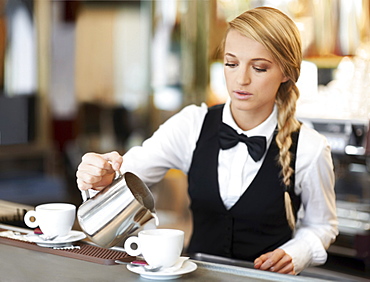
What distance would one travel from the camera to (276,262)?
1589 millimetres

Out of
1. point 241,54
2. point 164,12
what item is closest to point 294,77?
point 241,54

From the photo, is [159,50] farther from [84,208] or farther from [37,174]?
[84,208]

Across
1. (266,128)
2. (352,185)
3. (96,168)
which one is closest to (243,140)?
(266,128)

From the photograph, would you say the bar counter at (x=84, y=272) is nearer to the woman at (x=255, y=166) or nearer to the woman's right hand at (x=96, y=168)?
the woman's right hand at (x=96, y=168)

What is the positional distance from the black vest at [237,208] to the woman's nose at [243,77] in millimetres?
279

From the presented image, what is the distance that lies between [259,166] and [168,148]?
0.28 metres

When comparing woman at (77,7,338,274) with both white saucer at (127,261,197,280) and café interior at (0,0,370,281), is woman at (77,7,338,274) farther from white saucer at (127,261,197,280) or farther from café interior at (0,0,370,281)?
café interior at (0,0,370,281)

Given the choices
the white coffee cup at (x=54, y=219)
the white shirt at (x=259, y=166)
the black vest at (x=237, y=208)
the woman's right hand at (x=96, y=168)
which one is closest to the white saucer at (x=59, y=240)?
the white coffee cup at (x=54, y=219)

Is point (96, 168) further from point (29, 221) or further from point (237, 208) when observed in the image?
point (237, 208)

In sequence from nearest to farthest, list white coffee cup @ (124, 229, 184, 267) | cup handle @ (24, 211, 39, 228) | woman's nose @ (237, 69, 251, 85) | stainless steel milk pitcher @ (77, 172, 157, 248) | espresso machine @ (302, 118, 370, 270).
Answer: white coffee cup @ (124, 229, 184, 267)
stainless steel milk pitcher @ (77, 172, 157, 248)
cup handle @ (24, 211, 39, 228)
woman's nose @ (237, 69, 251, 85)
espresso machine @ (302, 118, 370, 270)

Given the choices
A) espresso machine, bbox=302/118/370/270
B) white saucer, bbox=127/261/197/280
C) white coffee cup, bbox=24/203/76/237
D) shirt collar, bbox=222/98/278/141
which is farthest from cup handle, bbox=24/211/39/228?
espresso machine, bbox=302/118/370/270

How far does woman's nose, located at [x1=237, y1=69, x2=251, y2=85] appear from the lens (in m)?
1.58

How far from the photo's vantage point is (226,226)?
71.4 inches

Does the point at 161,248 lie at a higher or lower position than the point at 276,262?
Answer: higher
